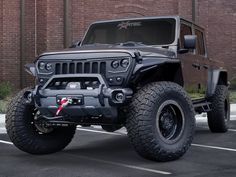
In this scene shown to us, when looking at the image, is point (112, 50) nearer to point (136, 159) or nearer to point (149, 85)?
point (149, 85)

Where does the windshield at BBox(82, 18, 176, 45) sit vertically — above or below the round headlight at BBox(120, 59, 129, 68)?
above

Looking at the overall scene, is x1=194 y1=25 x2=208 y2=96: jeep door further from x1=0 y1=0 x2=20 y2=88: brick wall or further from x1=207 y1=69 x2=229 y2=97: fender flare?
x1=0 y1=0 x2=20 y2=88: brick wall

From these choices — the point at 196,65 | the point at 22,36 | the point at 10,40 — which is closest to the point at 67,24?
the point at 22,36

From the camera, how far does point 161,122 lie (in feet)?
21.4

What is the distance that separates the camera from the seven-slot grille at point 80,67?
21.4 ft

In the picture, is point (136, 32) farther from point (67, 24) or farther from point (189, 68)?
point (67, 24)

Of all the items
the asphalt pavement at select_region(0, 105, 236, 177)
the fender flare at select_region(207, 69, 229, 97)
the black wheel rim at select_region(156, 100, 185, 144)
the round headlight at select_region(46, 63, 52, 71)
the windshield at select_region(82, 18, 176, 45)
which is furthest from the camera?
the fender flare at select_region(207, 69, 229, 97)

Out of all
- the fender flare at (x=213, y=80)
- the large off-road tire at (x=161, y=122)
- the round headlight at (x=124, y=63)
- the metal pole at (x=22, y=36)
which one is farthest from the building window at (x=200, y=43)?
the metal pole at (x=22, y=36)

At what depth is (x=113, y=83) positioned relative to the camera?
20.9 ft

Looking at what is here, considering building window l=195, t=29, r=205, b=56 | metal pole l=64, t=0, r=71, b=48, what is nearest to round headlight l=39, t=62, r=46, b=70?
building window l=195, t=29, r=205, b=56

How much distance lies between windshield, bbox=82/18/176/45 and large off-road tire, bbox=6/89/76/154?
190cm

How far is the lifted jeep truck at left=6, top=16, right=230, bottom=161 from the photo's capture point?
6.20 meters

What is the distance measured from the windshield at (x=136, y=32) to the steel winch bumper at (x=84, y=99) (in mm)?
1774

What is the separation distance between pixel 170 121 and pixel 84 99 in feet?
4.08
